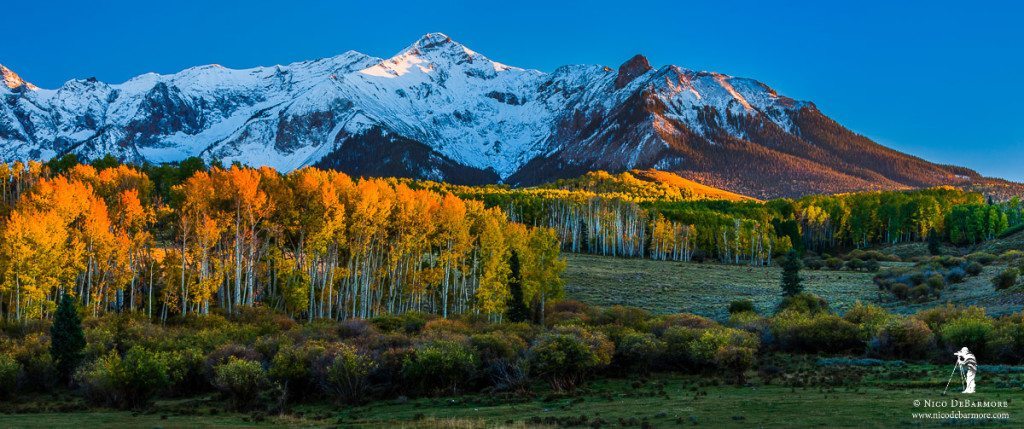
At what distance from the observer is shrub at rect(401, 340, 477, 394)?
37.8m

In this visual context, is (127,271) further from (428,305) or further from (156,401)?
(428,305)

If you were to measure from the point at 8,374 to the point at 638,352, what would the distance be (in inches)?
1251

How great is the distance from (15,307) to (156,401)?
77.2 feet

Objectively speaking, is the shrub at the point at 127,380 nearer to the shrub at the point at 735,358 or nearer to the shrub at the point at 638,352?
the shrub at the point at 638,352

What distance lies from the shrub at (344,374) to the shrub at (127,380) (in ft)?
23.9

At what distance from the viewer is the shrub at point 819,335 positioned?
4712 centimetres

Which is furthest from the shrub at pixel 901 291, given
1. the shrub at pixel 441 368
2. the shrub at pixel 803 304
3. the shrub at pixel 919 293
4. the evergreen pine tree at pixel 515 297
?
the shrub at pixel 441 368

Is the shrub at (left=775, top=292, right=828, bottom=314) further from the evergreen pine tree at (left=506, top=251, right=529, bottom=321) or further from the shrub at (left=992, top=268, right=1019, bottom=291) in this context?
the evergreen pine tree at (left=506, top=251, right=529, bottom=321)

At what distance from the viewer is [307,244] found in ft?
203

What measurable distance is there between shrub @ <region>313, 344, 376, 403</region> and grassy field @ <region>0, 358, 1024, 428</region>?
996 millimetres

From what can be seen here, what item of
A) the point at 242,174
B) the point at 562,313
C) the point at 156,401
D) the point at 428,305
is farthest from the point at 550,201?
the point at 156,401

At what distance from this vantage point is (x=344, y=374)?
1442 inches

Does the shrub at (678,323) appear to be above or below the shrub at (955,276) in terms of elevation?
below

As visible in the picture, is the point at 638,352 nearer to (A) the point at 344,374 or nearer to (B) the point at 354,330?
(A) the point at 344,374
